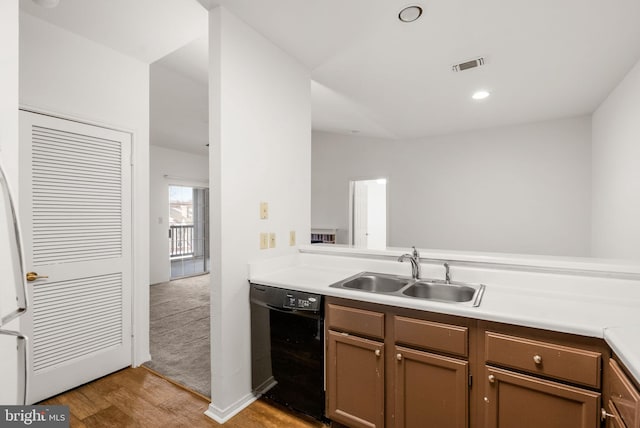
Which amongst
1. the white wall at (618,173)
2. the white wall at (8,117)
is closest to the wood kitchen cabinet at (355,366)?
the white wall at (8,117)

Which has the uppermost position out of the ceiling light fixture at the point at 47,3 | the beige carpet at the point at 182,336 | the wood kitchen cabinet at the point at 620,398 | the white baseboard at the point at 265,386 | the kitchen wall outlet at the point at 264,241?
the ceiling light fixture at the point at 47,3

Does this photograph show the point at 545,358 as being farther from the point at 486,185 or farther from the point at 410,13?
the point at 486,185

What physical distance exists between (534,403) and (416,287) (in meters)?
0.81

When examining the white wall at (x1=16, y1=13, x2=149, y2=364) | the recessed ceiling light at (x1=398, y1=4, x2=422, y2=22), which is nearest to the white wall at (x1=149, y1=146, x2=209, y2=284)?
the white wall at (x1=16, y1=13, x2=149, y2=364)

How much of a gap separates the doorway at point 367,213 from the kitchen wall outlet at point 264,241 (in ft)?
12.2

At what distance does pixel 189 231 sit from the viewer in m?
7.10

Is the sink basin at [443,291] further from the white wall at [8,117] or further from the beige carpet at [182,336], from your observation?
the white wall at [8,117]

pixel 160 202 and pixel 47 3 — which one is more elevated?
pixel 47 3

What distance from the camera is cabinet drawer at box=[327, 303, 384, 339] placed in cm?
164

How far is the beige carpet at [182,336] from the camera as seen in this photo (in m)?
2.44

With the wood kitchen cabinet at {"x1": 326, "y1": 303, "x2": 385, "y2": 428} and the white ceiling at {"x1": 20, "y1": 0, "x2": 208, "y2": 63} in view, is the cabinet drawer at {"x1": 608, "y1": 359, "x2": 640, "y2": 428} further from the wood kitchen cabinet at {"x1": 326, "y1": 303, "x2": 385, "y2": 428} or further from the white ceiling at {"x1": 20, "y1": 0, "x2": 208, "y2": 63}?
the white ceiling at {"x1": 20, "y1": 0, "x2": 208, "y2": 63}

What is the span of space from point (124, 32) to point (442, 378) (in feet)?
9.86

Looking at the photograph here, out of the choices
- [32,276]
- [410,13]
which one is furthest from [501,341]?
[32,276]

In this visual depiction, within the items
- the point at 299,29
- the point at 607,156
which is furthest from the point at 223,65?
the point at 607,156
